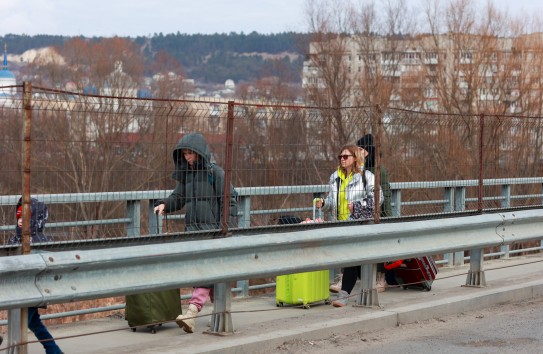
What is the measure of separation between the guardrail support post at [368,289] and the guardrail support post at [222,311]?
1.79 m

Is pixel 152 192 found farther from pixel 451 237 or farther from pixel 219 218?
pixel 451 237

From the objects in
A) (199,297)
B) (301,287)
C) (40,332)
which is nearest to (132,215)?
(199,297)

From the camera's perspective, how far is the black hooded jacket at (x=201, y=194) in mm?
8711

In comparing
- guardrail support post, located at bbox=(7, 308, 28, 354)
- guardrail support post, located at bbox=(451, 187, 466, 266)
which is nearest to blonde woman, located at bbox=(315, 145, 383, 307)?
guardrail support post, located at bbox=(451, 187, 466, 266)

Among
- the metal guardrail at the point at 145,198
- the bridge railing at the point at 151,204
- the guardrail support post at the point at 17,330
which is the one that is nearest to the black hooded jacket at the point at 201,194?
the bridge railing at the point at 151,204

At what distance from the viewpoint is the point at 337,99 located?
189ft

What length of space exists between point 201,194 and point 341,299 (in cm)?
210

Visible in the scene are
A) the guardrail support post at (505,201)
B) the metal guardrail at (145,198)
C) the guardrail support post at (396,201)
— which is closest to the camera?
the metal guardrail at (145,198)

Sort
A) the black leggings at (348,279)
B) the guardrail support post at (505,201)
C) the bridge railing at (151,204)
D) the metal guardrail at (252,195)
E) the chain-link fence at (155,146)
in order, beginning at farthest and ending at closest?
the guardrail support post at (505,201)
the black leggings at (348,279)
the metal guardrail at (252,195)
the bridge railing at (151,204)
the chain-link fence at (155,146)

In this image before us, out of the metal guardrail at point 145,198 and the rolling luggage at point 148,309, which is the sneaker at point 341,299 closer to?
the metal guardrail at point 145,198

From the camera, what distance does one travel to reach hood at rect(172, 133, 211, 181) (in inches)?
332

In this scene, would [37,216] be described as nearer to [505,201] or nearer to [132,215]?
[132,215]

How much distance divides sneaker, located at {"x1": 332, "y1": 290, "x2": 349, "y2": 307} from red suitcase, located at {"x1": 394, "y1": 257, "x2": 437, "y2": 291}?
32.1 inches

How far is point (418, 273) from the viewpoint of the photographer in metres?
11.1
